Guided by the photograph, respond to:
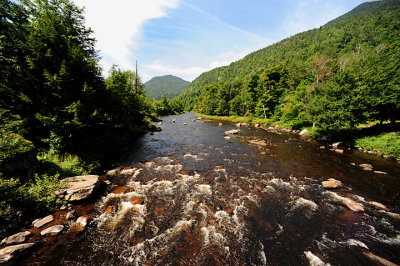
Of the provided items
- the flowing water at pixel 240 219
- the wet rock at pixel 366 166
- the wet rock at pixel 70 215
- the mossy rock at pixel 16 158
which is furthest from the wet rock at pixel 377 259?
the mossy rock at pixel 16 158

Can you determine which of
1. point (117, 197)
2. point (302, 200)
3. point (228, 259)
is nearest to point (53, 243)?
point (117, 197)

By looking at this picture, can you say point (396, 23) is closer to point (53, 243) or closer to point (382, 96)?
point (382, 96)

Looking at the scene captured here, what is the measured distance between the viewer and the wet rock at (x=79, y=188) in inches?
308

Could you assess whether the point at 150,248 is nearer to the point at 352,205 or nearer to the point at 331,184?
the point at 352,205

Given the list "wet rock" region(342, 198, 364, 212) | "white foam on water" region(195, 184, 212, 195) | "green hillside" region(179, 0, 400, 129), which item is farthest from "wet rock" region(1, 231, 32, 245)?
"green hillside" region(179, 0, 400, 129)

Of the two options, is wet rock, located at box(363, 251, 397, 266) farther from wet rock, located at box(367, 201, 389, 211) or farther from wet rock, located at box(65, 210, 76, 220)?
wet rock, located at box(65, 210, 76, 220)

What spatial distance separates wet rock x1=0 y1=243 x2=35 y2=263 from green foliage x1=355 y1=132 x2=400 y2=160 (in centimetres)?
2876

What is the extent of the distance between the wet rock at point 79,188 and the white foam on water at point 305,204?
40.7 ft

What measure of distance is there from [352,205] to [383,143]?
15.2m

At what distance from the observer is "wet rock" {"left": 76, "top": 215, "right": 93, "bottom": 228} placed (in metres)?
6.54

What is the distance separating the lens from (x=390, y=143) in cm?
→ 1538

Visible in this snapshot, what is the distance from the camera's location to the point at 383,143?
15.9 m

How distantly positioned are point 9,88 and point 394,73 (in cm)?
4121

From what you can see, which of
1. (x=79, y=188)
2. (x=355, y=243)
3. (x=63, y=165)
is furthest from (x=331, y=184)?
(x=63, y=165)
